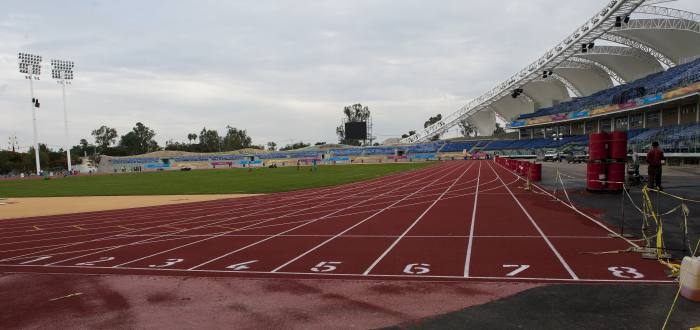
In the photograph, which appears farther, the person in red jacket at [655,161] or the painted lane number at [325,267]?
the person in red jacket at [655,161]

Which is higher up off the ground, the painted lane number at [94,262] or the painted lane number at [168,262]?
the painted lane number at [168,262]

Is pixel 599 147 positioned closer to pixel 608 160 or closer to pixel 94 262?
pixel 608 160

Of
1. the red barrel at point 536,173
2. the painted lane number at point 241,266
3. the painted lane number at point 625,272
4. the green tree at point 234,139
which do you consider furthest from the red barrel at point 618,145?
the green tree at point 234,139

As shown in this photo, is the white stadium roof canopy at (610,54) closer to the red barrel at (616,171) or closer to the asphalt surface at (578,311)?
the red barrel at (616,171)

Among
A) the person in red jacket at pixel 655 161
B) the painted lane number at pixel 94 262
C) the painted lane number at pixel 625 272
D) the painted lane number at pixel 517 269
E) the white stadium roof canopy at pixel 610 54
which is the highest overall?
the white stadium roof canopy at pixel 610 54

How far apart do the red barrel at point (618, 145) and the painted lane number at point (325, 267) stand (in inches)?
531

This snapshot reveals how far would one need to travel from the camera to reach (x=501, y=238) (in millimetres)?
9523

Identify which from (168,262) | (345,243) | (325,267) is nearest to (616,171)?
(345,243)

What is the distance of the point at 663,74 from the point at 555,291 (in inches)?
2406

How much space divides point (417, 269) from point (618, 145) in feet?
43.1

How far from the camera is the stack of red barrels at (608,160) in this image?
16.5 m

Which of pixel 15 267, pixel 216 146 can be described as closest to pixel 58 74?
pixel 216 146

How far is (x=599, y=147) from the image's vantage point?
16859mm

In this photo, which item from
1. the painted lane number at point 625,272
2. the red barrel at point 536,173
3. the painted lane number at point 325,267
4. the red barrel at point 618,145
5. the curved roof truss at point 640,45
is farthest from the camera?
the curved roof truss at point 640,45
